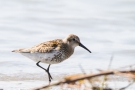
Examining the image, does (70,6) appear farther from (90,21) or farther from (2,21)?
(2,21)

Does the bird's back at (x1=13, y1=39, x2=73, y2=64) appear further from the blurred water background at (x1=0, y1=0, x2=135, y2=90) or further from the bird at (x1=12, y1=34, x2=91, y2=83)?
the blurred water background at (x1=0, y1=0, x2=135, y2=90)

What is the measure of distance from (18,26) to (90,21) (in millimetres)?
1898

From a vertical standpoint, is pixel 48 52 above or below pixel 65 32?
above

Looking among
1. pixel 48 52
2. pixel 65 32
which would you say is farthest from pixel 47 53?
pixel 65 32

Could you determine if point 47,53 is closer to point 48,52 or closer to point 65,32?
point 48,52

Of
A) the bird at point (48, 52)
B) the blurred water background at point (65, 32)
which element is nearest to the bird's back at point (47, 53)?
the bird at point (48, 52)

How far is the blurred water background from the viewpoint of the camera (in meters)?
7.72

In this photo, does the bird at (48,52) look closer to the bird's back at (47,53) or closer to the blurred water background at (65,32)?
the bird's back at (47,53)

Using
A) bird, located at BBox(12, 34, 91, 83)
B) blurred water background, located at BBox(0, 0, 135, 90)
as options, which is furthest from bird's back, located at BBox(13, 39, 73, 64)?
blurred water background, located at BBox(0, 0, 135, 90)

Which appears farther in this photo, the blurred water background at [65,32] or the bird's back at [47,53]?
the blurred water background at [65,32]

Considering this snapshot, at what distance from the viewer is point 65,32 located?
34.4 feet

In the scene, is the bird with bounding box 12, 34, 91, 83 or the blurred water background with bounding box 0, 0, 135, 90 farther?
the blurred water background with bounding box 0, 0, 135, 90

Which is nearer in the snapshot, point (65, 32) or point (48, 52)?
point (48, 52)

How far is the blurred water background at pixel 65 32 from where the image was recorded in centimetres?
772
